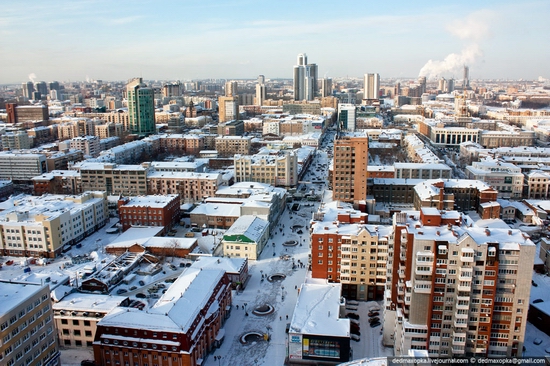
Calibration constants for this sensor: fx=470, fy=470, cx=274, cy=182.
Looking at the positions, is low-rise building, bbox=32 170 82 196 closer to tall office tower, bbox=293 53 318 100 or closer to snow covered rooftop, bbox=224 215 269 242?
snow covered rooftop, bbox=224 215 269 242

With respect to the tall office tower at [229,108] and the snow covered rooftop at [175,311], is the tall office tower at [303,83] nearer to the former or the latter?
the tall office tower at [229,108]

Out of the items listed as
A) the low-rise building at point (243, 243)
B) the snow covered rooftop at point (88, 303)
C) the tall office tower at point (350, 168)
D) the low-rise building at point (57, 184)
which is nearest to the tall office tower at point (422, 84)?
the tall office tower at point (350, 168)

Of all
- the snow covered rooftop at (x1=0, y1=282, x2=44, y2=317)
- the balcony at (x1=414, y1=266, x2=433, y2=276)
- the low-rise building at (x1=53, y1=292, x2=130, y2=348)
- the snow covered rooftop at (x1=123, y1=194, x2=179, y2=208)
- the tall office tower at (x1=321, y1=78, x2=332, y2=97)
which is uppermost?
the tall office tower at (x1=321, y1=78, x2=332, y2=97)

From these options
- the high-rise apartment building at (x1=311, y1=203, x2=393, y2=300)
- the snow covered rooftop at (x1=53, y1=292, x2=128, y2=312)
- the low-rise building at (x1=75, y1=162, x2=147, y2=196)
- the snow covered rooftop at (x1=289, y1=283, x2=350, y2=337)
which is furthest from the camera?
the low-rise building at (x1=75, y1=162, x2=147, y2=196)

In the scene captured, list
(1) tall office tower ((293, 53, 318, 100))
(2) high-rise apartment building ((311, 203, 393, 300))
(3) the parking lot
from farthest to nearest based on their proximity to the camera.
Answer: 1. (1) tall office tower ((293, 53, 318, 100))
2. (2) high-rise apartment building ((311, 203, 393, 300))
3. (3) the parking lot

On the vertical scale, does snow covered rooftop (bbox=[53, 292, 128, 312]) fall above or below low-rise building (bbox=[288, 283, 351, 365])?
above

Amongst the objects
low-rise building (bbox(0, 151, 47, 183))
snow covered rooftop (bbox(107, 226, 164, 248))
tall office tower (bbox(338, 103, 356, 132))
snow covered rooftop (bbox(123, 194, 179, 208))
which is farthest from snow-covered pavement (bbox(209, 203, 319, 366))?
tall office tower (bbox(338, 103, 356, 132))

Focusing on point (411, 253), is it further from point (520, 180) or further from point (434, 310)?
point (520, 180)

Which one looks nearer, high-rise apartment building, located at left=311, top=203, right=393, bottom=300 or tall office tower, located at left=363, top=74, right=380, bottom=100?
high-rise apartment building, located at left=311, top=203, right=393, bottom=300
